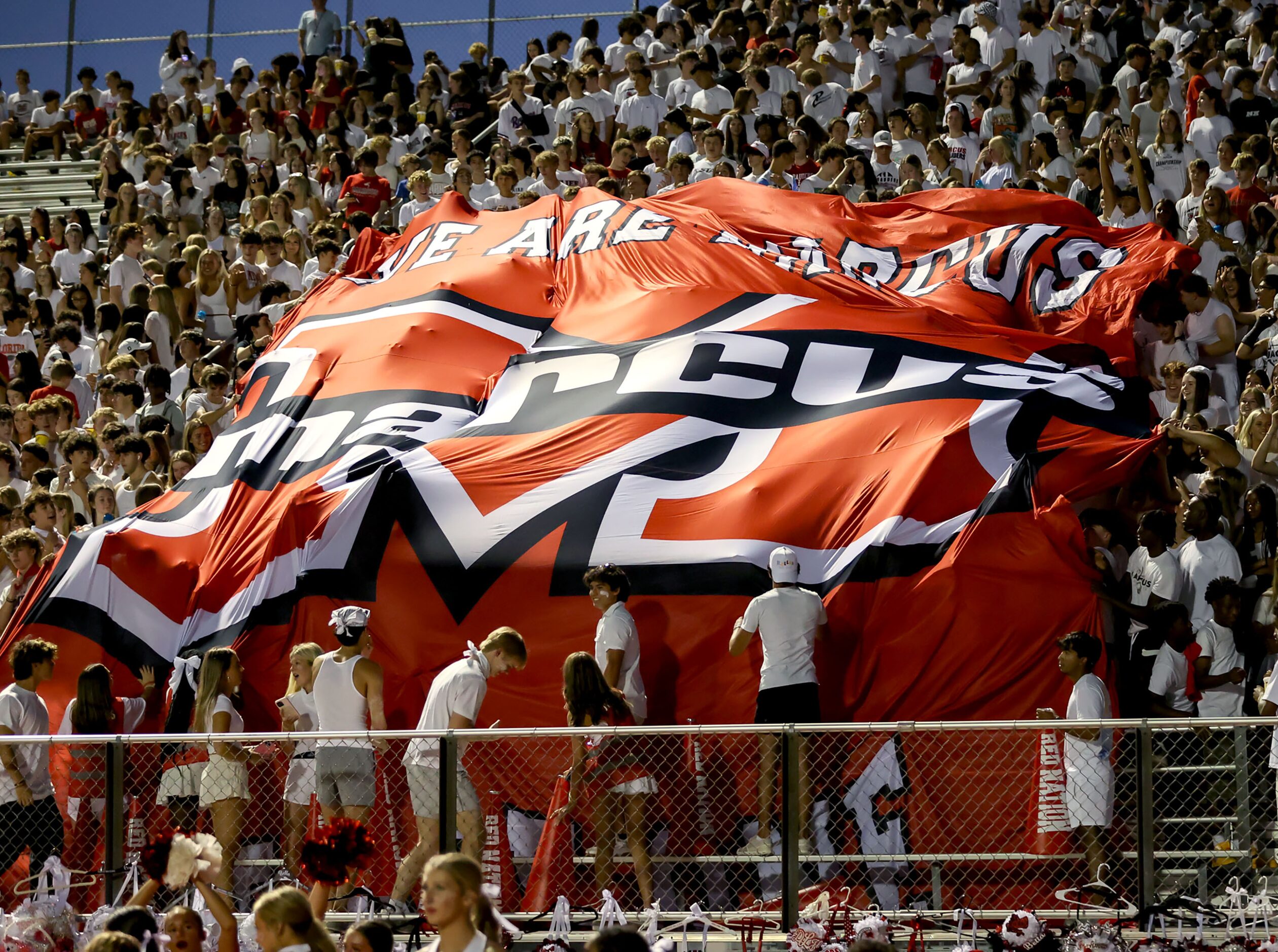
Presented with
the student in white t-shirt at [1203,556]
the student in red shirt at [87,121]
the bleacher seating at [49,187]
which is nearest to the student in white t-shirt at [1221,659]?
the student in white t-shirt at [1203,556]

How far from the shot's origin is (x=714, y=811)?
7641 millimetres

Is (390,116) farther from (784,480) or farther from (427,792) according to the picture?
(427,792)

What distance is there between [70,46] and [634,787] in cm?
1753

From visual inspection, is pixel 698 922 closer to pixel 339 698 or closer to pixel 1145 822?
pixel 1145 822

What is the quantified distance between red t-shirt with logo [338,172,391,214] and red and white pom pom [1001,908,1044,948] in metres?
10.7

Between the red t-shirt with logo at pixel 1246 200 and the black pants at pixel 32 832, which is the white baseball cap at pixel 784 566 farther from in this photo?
the red t-shirt with logo at pixel 1246 200

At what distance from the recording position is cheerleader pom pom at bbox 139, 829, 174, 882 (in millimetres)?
6746

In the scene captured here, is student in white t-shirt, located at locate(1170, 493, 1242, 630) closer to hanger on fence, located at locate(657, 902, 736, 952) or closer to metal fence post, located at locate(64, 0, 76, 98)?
hanger on fence, located at locate(657, 902, 736, 952)

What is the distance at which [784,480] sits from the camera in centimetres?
893

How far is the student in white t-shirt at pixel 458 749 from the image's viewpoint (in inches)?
287

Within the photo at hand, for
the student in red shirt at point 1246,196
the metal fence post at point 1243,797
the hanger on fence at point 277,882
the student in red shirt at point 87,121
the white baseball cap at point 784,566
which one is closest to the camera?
the metal fence post at point 1243,797

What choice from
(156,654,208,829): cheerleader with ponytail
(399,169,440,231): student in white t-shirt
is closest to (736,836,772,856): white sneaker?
(156,654,208,829): cheerleader with ponytail

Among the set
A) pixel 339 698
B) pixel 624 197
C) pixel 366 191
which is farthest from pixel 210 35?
pixel 339 698

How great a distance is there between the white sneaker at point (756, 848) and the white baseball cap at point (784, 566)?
4.33 ft
